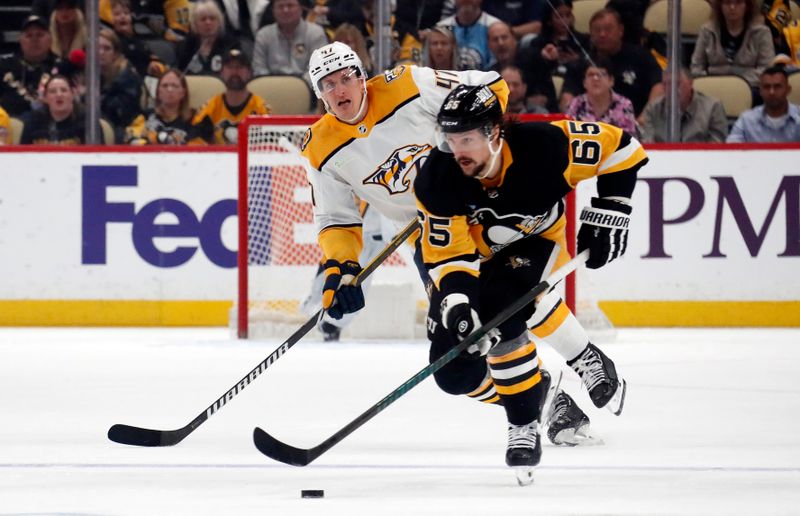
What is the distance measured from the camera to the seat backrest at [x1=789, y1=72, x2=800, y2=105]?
6.98 meters

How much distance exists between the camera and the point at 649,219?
694 cm

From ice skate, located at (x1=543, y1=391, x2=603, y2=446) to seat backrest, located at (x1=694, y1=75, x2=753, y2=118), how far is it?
3.80m

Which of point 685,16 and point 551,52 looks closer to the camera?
point 685,16

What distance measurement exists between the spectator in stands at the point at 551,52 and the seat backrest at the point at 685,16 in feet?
1.10

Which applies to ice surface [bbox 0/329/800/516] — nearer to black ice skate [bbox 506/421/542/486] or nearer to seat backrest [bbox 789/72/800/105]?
black ice skate [bbox 506/421/542/486]

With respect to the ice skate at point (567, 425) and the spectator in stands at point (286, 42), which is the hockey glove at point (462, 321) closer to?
the ice skate at point (567, 425)

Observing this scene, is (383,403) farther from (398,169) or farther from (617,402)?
(398,169)

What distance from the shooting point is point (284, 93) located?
23.9 feet

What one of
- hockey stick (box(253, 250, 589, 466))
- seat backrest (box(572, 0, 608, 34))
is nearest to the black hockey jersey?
hockey stick (box(253, 250, 589, 466))

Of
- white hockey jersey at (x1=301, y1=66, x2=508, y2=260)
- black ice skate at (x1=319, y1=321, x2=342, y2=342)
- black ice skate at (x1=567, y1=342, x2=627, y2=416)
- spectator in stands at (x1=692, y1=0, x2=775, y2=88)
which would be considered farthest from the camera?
spectator in stands at (x1=692, y1=0, x2=775, y2=88)

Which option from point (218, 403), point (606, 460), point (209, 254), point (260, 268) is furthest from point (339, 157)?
point (209, 254)

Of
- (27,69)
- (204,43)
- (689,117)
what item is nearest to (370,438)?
(689,117)

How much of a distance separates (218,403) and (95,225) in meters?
3.63

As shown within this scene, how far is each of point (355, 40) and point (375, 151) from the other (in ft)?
10.3
